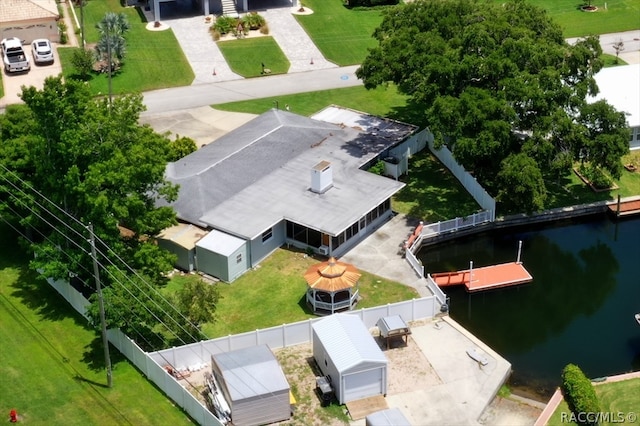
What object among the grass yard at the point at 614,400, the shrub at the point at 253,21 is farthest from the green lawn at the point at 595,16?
the grass yard at the point at 614,400

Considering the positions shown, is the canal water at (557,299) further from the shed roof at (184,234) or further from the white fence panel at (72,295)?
the white fence panel at (72,295)

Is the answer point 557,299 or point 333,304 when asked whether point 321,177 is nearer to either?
point 333,304

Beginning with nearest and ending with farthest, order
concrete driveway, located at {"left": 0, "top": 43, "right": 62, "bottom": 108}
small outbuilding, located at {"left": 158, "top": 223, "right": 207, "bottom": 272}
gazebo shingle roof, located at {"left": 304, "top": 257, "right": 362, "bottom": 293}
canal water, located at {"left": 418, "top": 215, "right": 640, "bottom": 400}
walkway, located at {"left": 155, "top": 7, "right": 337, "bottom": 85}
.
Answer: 1. canal water, located at {"left": 418, "top": 215, "right": 640, "bottom": 400}
2. gazebo shingle roof, located at {"left": 304, "top": 257, "right": 362, "bottom": 293}
3. small outbuilding, located at {"left": 158, "top": 223, "right": 207, "bottom": 272}
4. concrete driveway, located at {"left": 0, "top": 43, "right": 62, "bottom": 108}
5. walkway, located at {"left": 155, "top": 7, "right": 337, "bottom": 85}

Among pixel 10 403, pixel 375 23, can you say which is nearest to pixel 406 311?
pixel 10 403

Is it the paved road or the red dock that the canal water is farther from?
the paved road

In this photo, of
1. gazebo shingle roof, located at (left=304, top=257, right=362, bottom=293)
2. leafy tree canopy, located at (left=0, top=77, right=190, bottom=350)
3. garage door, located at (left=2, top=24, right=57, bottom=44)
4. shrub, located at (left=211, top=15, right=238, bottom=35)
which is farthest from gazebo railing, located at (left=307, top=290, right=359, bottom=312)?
garage door, located at (left=2, top=24, right=57, bottom=44)

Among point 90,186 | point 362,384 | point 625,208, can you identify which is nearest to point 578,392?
point 362,384
